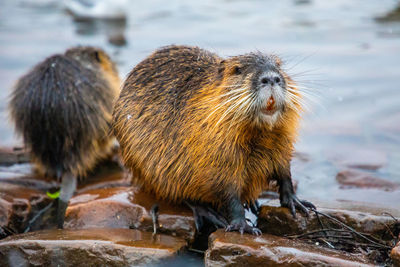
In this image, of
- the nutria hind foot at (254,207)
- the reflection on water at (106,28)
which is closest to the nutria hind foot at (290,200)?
the nutria hind foot at (254,207)

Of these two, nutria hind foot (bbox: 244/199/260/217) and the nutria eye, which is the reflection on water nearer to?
nutria hind foot (bbox: 244/199/260/217)

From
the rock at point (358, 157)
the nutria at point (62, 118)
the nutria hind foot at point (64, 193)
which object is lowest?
the nutria hind foot at point (64, 193)

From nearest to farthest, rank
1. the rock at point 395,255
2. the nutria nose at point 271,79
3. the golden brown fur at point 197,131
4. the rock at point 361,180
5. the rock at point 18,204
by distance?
the rock at point 395,255
the nutria nose at point 271,79
the golden brown fur at point 197,131
the rock at point 18,204
the rock at point 361,180

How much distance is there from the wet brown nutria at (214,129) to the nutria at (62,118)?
975mm

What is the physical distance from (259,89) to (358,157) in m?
2.47

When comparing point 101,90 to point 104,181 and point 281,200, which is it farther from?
point 281,200

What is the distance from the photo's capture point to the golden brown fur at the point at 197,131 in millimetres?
3680

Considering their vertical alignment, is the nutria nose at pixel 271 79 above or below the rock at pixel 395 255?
above

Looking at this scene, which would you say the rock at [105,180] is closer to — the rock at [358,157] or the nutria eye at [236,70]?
the nutria eye at [236,70]

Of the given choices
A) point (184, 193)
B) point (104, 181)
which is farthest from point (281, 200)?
point (104, 181)

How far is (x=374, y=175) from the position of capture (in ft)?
17.0

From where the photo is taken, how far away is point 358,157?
18.4 feet

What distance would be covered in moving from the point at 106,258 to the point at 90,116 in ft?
6.54

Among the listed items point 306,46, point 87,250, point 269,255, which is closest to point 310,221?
point 269,255
